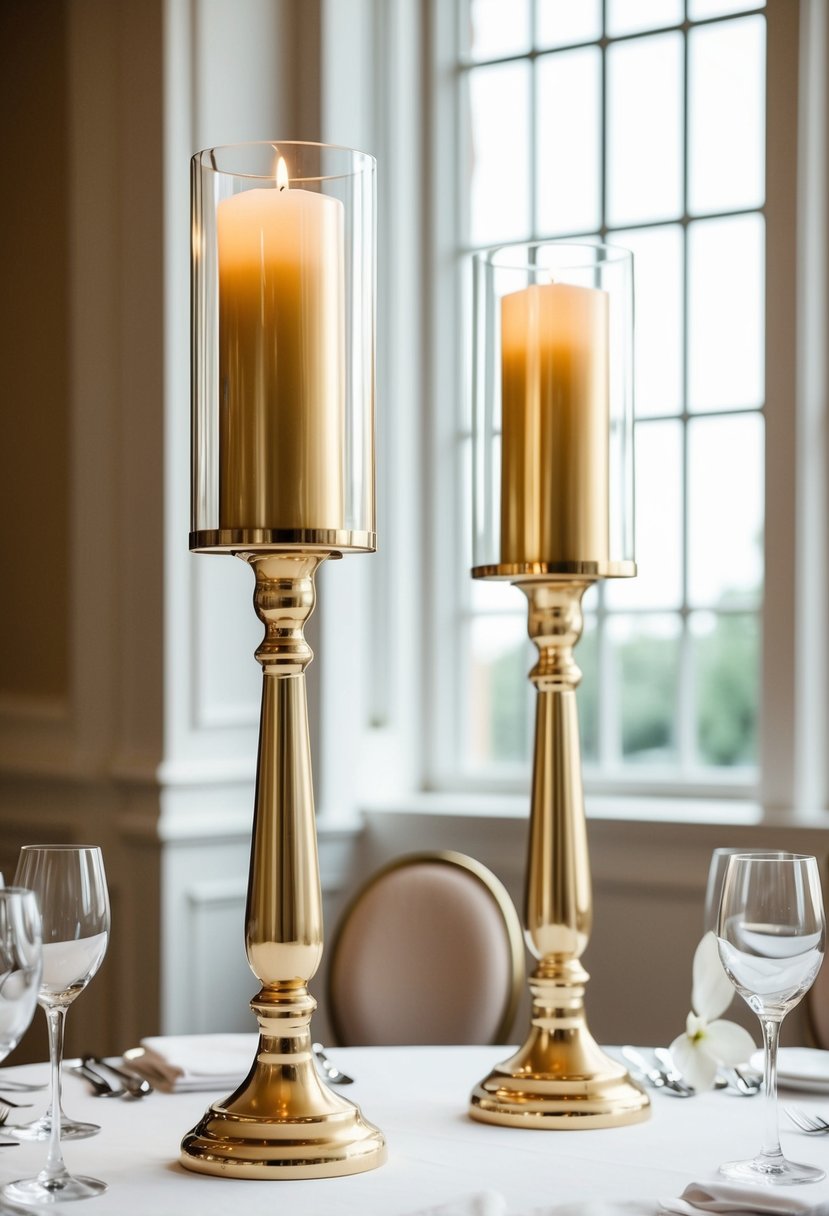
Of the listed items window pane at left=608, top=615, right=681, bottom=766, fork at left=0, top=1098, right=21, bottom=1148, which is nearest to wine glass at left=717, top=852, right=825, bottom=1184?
fork at left=0, top=1098, right=21, bottom=1148

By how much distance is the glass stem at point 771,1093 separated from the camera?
45.7 inches

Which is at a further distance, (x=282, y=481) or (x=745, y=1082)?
(x=745, y=1082)

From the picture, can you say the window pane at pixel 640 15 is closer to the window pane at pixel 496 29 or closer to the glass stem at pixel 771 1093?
the window pane at pixel 496 29

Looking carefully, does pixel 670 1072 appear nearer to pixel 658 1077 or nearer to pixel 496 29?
pixel 658 1077

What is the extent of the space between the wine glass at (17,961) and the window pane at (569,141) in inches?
95.8

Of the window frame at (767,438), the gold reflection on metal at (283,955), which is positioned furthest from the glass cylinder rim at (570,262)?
the window frame at (767,438)

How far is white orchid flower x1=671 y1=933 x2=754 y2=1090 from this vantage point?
1429 millimetres

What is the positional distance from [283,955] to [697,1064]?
1.51 feet

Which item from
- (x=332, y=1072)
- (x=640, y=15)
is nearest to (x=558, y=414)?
(x=332, y=1072)

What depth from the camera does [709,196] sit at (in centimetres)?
299

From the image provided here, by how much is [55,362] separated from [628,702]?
141 centimetres

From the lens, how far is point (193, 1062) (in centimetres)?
157

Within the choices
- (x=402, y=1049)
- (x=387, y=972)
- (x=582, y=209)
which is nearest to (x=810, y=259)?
(x=582, y=209)

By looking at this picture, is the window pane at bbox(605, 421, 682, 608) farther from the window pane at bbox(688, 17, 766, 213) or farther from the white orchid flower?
the white orchid flower
